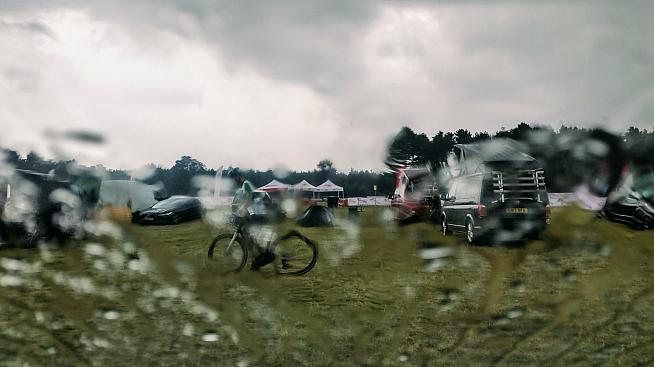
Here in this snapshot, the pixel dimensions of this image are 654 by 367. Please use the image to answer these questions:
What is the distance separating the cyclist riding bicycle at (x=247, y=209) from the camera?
1080mm

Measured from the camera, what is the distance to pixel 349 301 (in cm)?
108

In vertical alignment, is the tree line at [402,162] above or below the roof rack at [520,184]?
above

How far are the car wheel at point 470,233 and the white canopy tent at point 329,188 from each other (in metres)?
0.30

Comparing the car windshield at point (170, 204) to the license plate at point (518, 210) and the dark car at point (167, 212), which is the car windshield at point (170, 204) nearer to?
the dark car at point (167, 212)

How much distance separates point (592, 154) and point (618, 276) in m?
0.24

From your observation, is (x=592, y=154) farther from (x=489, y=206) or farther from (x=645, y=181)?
(x=489, y=206)

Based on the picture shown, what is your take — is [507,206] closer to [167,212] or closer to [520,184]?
[520,184]

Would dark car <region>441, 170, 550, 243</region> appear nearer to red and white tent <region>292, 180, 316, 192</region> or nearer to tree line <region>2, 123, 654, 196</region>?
tree line <region>2, 123, 654, 196</region>

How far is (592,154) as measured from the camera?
1.00 meters

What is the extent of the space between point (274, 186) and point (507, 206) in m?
0.50

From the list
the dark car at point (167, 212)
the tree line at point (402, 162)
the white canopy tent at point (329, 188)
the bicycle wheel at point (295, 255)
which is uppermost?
the tree line at point (402, 162)

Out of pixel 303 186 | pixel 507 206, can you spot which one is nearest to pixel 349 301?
pixel 303 186

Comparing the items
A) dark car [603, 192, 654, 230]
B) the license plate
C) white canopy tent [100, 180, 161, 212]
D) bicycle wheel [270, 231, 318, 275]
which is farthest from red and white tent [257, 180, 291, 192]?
dark car [603, 192, 654, 230]

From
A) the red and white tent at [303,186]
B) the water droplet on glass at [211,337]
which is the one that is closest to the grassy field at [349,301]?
the water droplet on glass at [211,337]
